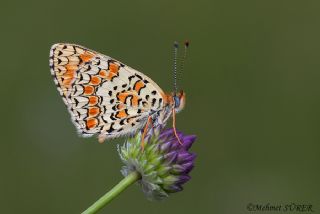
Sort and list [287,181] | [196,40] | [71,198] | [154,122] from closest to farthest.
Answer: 1. [154,122]
2. [71,198]
3. [287,181]
4. [196,40]

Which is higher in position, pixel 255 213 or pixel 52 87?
pixel 52 87

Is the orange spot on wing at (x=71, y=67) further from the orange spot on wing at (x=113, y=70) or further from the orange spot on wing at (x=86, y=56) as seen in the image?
the orange spot on wing at (x=113, y=70)

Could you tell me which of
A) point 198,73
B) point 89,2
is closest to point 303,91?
point 198,73

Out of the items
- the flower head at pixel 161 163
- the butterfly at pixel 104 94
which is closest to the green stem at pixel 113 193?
the flower head at pixel 161 163

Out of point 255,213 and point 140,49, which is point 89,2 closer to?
point 140,49

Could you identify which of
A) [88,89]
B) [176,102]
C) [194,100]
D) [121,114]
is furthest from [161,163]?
[194,100]

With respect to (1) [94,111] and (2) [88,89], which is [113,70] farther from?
(1) [94,111]
